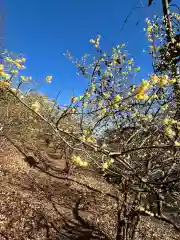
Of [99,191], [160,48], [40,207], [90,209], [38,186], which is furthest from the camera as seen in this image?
[99,191]

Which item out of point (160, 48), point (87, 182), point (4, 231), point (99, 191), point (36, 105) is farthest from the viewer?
point (87, 182)

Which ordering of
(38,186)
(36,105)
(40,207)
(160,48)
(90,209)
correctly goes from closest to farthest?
(36,105), (160,48), (40,207), (90,209), (38,186)

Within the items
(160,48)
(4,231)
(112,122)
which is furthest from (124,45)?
(4,231)

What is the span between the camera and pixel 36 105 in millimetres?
2010

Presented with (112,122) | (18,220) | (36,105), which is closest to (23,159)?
(18,220)

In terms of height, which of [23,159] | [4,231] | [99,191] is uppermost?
[23,159]

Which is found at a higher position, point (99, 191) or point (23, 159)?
point (23, 159)

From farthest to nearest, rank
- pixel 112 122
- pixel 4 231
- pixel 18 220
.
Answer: pixel 18 220, pixel 4 231, pixel 112 122

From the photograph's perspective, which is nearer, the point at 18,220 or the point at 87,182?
the point at 18,220

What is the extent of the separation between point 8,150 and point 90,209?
7166 mm

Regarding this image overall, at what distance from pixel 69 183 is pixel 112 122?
9.32 metres

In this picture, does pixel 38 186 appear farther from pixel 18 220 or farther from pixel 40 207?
pixel 18 220

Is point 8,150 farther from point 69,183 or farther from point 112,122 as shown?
point 112,122

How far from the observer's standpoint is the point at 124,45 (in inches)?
231
